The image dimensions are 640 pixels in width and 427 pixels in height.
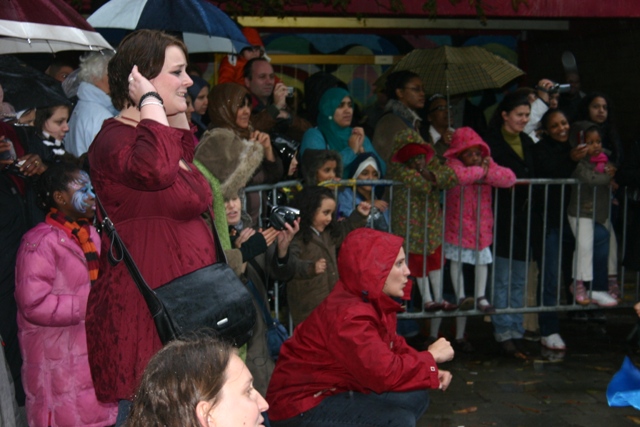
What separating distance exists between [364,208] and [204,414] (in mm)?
4329

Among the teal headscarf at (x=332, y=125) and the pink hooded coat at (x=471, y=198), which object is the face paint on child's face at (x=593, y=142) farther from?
the teal headscarf at (x=332, y=125)

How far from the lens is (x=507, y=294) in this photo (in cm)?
757

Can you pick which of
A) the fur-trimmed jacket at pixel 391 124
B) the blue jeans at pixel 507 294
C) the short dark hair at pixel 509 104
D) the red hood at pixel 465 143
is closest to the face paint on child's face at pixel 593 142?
the short dark hair at pixel 509 104

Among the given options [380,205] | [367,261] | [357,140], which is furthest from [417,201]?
[367,261]

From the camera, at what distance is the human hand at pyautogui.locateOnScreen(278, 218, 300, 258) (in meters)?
5.23

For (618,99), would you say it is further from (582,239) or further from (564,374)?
(564,374)

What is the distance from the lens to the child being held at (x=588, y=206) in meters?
7.67

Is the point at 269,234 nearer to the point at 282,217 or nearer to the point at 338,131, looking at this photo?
the point at 282,217

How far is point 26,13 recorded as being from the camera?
4.45 metres

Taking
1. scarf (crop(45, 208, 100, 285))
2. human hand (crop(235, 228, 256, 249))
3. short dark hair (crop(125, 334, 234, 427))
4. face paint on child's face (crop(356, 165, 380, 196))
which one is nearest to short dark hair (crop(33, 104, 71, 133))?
scarf (crop(45, 208, 100, 285))

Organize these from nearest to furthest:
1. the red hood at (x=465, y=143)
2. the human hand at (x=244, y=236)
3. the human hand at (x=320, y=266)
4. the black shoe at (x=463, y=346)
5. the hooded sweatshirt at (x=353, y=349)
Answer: the hooded sweatshirt at (x=353, y=349), the human hand at (x=244, y=236), the human hand at (x=320, y=266), the red hood at (x=465, y=143), the black shoe at (x=463, y=346)

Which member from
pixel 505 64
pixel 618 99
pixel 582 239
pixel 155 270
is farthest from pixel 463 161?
pixel 618 99

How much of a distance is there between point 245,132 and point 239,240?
1.59 m

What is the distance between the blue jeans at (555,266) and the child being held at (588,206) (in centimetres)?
9
